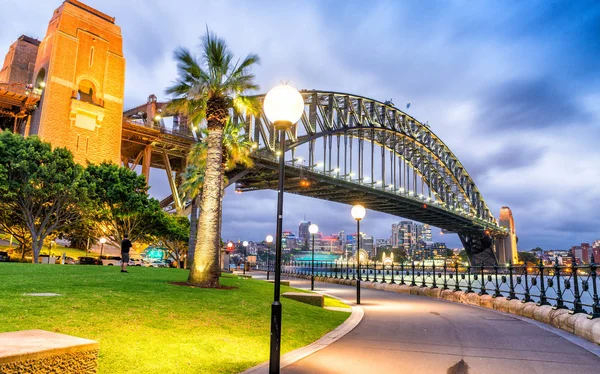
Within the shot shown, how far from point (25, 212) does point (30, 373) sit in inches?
1257

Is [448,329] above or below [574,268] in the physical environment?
below

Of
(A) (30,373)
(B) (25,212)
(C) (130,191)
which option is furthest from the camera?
(C) (130,191)

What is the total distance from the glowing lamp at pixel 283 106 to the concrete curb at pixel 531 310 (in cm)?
752

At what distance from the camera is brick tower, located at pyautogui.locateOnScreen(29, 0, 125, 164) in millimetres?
44500

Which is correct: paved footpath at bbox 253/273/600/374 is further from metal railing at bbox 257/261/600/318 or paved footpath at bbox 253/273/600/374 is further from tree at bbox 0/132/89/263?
tree at bbox 0/132/89/263

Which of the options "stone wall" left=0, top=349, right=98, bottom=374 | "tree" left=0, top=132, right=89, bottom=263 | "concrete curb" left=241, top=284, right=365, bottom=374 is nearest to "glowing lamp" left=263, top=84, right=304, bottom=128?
"concrete curb" left=241, top=284, right=365, bottom=374

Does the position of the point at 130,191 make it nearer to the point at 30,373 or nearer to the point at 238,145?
the point at 238,145

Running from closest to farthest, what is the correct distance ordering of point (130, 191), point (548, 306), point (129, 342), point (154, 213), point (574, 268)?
point (129, 342) → point (574, 268) → point (548, 306) → point (130, 191) → point (154, 213)

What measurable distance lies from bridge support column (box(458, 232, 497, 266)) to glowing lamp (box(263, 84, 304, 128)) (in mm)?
106215

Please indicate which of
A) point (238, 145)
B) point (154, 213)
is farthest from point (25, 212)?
point (238, 145)

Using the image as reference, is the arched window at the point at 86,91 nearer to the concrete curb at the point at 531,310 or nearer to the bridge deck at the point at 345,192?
the bridge deck at the point at 345,192

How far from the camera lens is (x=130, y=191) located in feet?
124

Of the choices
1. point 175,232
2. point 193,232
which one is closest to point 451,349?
point 193,232

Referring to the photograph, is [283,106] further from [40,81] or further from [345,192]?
[345,192]
